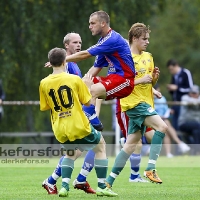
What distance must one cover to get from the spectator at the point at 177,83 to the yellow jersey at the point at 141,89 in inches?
311

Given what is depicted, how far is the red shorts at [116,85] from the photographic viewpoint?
8836 mm

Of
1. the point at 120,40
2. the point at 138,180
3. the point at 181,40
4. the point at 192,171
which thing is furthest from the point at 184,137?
the point at 181,40

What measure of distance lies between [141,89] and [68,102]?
2320mm

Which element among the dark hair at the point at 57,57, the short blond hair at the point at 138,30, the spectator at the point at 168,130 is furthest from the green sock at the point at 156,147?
the spectator at the point at 168,130

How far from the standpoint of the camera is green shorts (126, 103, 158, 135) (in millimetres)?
9759

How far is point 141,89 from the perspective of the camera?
10.1 meters

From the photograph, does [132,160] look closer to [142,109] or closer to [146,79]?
[142,109]

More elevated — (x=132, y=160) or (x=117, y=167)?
(x=117, y=167)

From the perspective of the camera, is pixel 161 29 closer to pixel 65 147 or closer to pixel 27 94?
pixel 27 94

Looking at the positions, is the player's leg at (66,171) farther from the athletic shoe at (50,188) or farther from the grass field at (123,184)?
the athletic shoe at (50,188)

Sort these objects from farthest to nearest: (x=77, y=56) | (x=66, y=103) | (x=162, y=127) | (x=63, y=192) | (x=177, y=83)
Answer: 1. (x=177, y=83)
2. (x=162, y=127)
3. (x=77, y=56)
4. (x=63, y=192)
5. (x=66, y=103)

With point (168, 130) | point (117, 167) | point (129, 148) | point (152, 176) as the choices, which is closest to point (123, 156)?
point (129, 148)

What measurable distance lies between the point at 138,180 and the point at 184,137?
8.78 metres

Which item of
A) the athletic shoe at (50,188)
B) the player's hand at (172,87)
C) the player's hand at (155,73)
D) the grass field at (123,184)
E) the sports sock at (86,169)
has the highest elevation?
the player's hand at (155,73)
